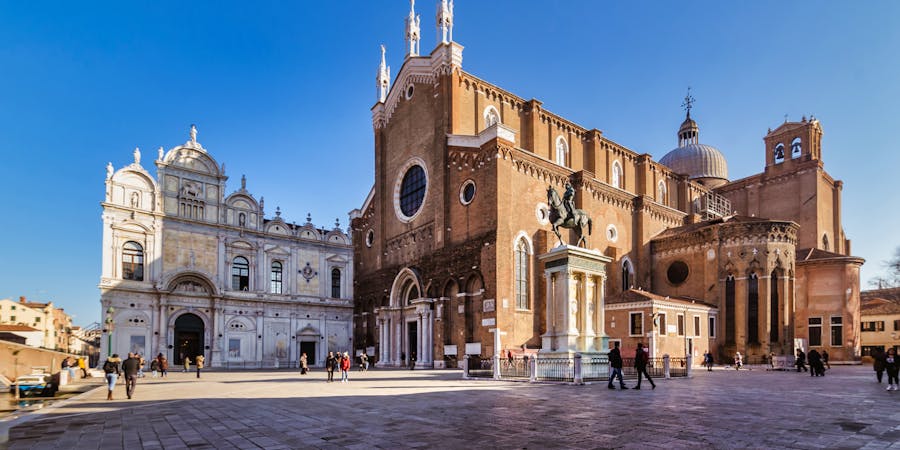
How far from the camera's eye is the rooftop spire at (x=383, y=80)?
41.6 m

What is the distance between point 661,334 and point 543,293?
7359mm

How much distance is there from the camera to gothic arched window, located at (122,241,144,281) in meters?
34.0

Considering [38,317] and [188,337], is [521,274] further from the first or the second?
[38,317]

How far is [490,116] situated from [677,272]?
1736 cm

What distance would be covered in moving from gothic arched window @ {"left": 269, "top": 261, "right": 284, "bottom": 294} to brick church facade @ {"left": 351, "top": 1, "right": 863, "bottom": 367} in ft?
18.7

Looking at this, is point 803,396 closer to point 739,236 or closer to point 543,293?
point 543,293

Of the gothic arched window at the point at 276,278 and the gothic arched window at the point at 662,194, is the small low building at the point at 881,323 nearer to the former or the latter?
the gothic arched window at the point at 662,194

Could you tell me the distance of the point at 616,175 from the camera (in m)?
41.0

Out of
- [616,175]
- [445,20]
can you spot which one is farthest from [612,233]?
[445,20]

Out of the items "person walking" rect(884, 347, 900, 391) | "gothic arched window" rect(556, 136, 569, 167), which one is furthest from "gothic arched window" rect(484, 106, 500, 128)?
"person walking" rect(884, 347, 900, 391)

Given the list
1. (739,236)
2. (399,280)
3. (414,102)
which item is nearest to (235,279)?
(399,280)

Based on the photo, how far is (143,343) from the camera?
33812 millimetres

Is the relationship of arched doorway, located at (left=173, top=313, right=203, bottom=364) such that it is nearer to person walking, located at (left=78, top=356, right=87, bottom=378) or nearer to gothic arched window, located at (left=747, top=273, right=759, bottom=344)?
person walking, located at (left=78, top=356, right=87, bottom=378)

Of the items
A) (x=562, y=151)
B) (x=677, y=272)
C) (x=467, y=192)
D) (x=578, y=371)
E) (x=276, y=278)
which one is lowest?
(x=578, y=371)
